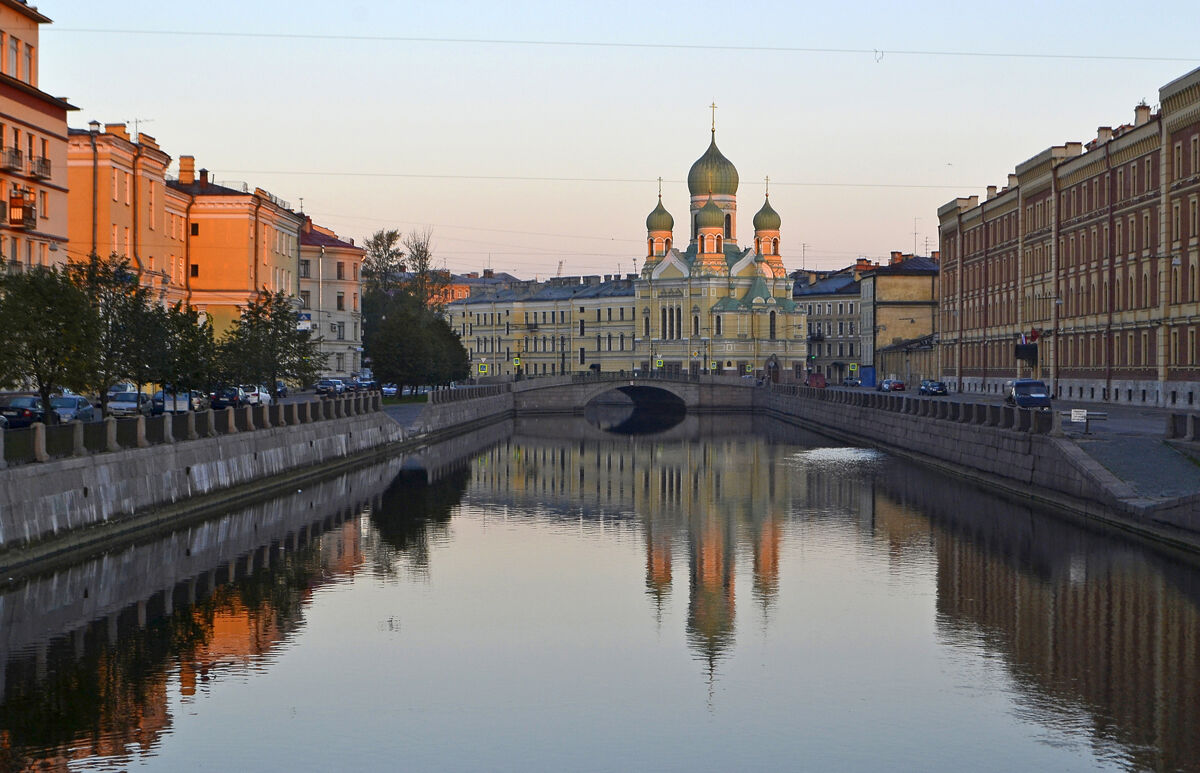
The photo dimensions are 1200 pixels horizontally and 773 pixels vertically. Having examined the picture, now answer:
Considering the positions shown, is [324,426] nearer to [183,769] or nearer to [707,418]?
[183,769]

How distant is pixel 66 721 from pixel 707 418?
10757 centimetres

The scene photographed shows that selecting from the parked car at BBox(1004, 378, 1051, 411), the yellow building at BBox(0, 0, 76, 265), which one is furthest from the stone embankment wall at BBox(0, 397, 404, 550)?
the parked car at BBox(1004, 378, 1051, 411)

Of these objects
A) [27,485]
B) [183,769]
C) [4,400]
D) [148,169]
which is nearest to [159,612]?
[27,485]

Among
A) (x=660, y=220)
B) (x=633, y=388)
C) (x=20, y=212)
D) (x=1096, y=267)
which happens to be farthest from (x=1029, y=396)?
(x=660, y=220)

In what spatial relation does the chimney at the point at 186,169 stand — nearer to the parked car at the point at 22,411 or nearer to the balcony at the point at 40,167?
the balcony at the point at 40,167

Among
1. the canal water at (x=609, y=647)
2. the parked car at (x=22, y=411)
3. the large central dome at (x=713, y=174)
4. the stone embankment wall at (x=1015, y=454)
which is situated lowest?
the canal water at (x=609, y=647)

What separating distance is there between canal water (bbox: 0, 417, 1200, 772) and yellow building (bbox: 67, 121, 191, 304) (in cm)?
3169

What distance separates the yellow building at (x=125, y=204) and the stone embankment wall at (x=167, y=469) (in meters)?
14.3

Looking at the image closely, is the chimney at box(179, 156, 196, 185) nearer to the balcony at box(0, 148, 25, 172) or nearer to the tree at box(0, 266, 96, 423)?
the balcony at box(0, 148, 25, 172)

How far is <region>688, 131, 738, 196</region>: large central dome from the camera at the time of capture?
594 ft

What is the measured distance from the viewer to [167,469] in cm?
4141

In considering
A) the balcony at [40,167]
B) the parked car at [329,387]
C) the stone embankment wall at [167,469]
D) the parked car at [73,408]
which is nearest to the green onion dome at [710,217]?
the parked car at [329,387]

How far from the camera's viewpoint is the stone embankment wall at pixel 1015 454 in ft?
124

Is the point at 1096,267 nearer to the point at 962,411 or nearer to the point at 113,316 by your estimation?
the point at 962,411
